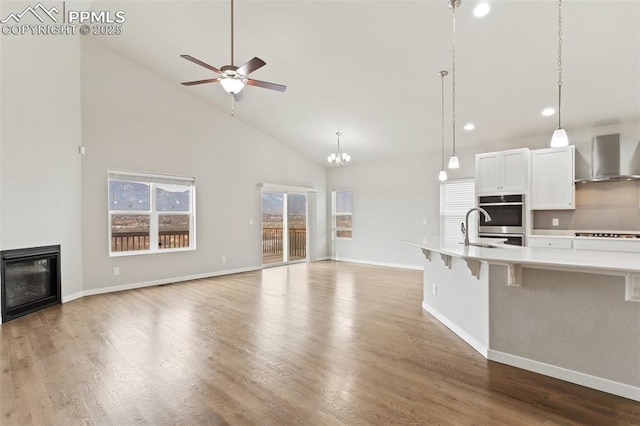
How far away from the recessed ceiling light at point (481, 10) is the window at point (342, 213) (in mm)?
→ 5648

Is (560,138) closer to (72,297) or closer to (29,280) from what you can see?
(29,280)

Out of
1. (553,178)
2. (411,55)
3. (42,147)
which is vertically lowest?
(553,178)

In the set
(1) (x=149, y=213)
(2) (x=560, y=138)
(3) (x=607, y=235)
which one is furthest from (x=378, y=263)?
(2) (x=560, y=138)

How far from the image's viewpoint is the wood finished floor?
202 centimetres

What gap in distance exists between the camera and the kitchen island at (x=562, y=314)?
7.20ft

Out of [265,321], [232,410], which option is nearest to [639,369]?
[232,410]

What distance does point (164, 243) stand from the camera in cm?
609

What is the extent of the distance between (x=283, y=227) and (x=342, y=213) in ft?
5.92

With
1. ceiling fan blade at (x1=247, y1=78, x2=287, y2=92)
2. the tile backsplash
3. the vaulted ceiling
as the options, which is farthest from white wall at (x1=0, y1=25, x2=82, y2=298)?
the tile backsplash

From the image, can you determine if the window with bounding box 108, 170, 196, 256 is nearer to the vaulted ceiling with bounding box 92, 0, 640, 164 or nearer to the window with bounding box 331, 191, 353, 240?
the vaulted ceiling with bounding box 92, 0, 640, 164

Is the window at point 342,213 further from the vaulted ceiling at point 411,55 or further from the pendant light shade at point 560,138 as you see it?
the pendant light shade at point 560,138

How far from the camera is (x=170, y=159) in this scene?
6043 mm

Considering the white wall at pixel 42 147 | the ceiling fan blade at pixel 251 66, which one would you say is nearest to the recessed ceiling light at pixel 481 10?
the ceiling fan blade at pixel 251 66

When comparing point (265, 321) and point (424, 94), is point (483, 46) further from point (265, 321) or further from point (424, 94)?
point (265, 321)
